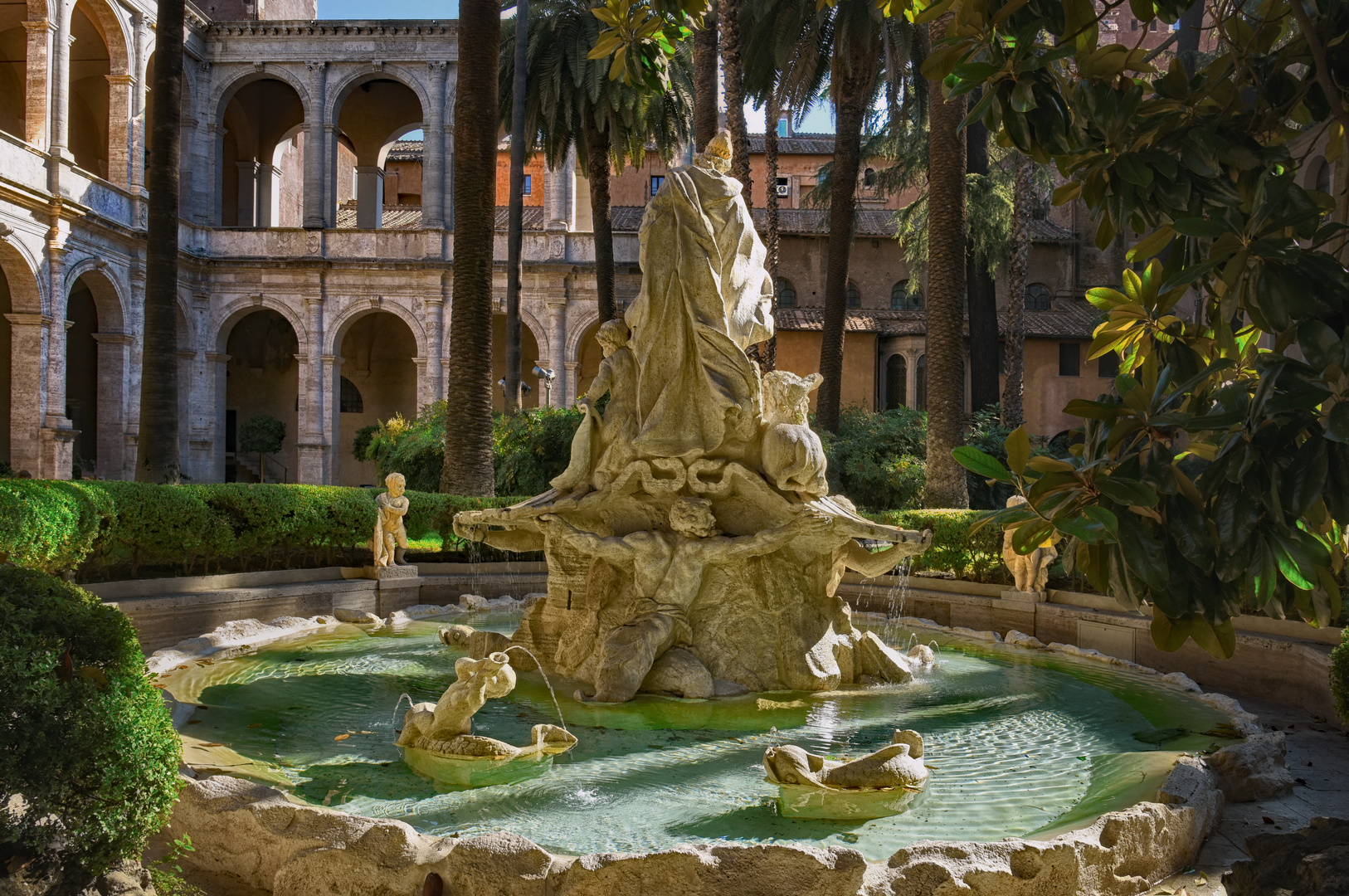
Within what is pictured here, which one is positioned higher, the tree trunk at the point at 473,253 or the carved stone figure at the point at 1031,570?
the tree trunk at the point at 473,253

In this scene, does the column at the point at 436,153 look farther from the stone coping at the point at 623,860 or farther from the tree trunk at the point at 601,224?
the stone coping at the point at 623,860

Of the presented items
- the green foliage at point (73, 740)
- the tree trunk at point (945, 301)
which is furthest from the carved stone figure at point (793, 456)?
the tree trunk at point (945, 301)

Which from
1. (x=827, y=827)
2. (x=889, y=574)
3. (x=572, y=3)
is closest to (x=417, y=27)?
(x=572, y=3)

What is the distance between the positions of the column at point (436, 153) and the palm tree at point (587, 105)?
5.42 m

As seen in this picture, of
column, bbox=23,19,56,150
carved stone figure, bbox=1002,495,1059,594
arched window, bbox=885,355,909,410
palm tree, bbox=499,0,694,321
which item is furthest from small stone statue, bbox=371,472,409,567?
arched window, bbox=885,355,909,410

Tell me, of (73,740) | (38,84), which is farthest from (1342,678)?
(38,84)

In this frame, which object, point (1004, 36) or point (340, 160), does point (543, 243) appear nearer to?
point (340, 160)

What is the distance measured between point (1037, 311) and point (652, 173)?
16660mm

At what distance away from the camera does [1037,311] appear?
36.3 m

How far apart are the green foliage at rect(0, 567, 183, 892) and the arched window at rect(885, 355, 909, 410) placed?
106ft

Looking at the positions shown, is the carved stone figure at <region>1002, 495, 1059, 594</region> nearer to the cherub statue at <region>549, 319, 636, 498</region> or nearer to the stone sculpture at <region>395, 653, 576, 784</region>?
the cherub statue at <region>549, 319, 636, 498</region>

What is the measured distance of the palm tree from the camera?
24.5 meters

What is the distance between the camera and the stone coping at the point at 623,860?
3537 millimetres

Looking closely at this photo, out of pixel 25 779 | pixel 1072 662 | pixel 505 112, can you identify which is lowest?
pixel 1072 662
